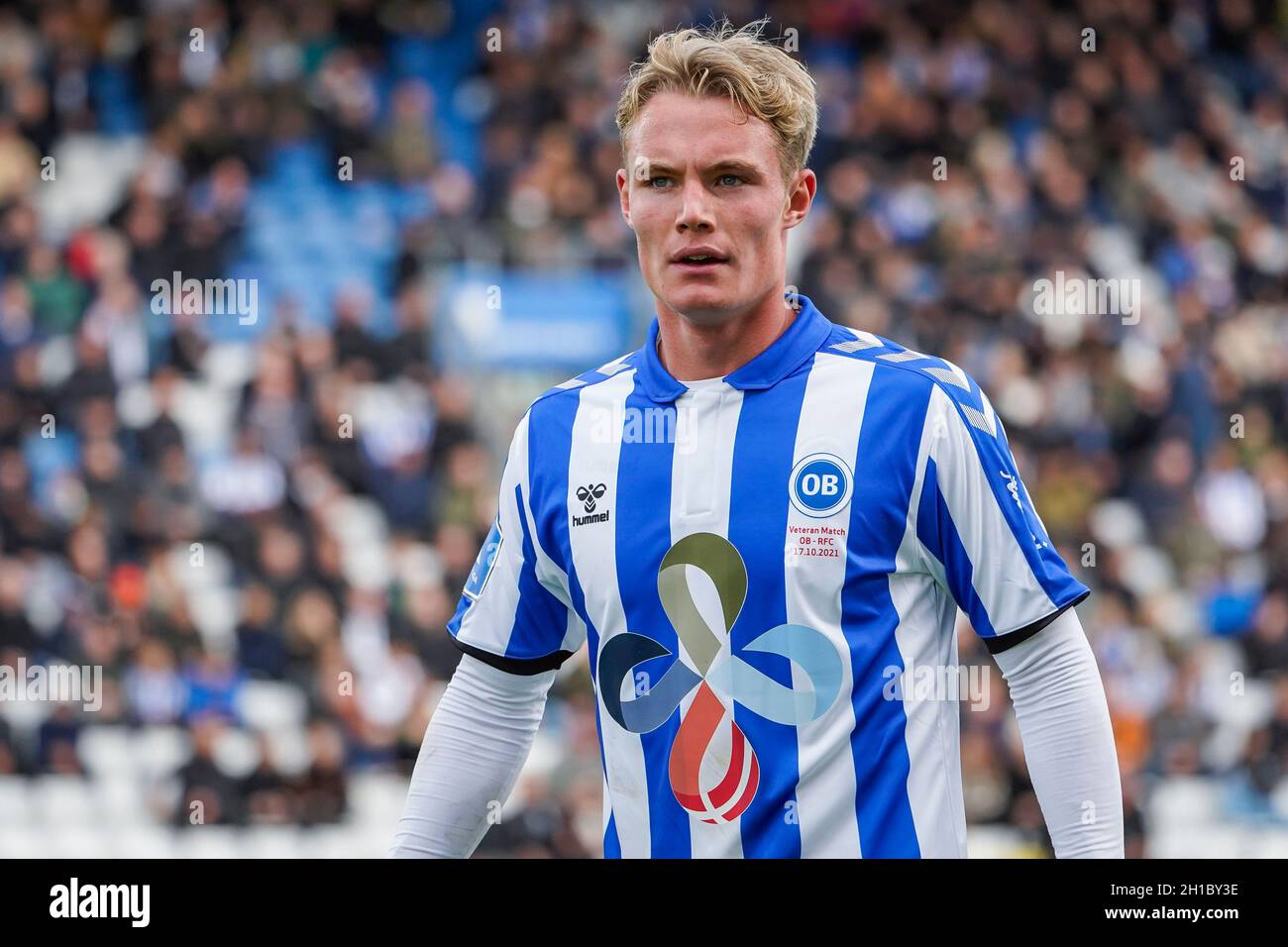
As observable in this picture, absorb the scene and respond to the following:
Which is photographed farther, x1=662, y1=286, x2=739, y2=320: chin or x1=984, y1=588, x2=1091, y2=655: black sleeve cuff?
x1=662, y1=286, x2=739, y2=320: chin

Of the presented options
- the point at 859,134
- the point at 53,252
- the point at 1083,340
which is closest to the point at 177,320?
the point at 53,252

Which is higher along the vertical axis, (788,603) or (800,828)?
(788,603)

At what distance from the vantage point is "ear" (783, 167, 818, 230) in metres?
2.37

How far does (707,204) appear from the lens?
7.43 feet

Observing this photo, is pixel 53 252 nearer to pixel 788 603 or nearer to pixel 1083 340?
pixel 1083 340

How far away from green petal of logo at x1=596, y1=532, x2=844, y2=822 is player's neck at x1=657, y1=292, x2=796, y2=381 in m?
0.27

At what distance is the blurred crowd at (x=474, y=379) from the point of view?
7.61 metres

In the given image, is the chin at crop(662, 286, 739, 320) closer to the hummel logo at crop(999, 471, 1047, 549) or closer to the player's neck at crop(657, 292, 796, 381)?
the player's neck at crop(657, 292, 796, 381)

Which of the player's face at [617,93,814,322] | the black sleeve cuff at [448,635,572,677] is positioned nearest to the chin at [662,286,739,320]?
the player's face at [617,93,814,322]

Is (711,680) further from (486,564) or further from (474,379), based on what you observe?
(474,379)

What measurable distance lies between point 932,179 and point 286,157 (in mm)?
3895

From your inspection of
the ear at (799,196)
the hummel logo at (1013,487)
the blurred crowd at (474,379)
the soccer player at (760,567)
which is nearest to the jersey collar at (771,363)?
the soccer player at (760,567)

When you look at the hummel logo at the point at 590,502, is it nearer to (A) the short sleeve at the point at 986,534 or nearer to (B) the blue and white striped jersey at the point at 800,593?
(B) the blue and white striped jersey at the point at 800,593

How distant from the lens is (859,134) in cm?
995
